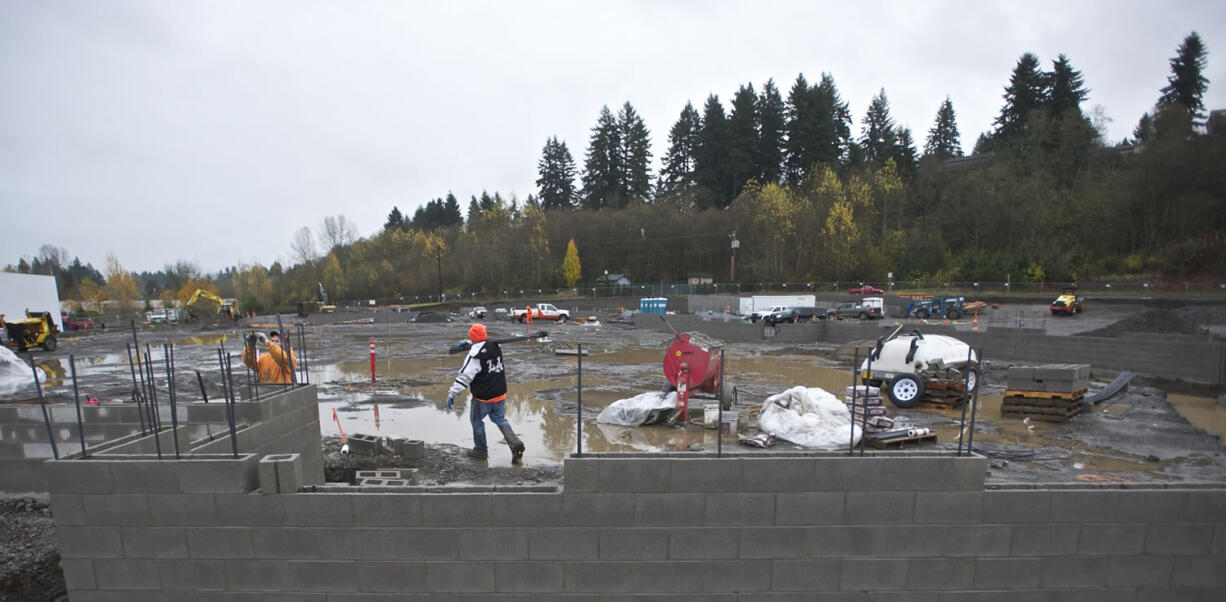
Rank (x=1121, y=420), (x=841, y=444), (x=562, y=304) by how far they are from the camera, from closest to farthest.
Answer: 1. (x=841, y=444)
2. (x=1121, y=420)
3. (x=562, y=304)

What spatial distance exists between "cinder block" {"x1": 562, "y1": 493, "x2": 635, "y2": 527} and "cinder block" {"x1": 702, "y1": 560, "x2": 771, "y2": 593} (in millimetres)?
731

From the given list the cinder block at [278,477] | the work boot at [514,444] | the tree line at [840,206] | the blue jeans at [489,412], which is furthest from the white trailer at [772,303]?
the cinder block at [278,477]

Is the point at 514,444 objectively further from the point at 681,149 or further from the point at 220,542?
the point at 681,149

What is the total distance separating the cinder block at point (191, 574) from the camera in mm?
3807

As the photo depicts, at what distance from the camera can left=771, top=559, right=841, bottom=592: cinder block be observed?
388 centimetres

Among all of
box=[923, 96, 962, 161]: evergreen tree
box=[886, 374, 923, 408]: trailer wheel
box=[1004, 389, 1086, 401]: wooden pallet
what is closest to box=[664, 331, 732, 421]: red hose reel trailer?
box=[886, 374, 923, 408]: trailer wheel

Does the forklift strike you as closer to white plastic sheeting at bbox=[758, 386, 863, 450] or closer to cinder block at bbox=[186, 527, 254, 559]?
cinder block at bbox=[186, 527, 254, 559]

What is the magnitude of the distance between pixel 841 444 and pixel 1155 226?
153 ft

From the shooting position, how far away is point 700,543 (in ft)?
12.7

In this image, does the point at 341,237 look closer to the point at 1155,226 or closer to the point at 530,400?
the point at 530,400

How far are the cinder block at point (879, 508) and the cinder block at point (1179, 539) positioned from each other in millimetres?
1872

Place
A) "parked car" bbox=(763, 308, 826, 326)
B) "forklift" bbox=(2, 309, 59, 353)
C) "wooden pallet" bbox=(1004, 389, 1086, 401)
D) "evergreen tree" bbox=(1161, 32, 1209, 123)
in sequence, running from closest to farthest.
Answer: "wooden pallet" bbox=(1004, 389, 1086, 401)
"forklift" bbox=(2, 309, 59, 353)
"parked car" bbox=(763, 308, 826, 326)
"evergreen tree" bbox=(1161, 32, 1209, 123)

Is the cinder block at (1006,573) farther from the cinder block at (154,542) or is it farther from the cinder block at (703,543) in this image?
the cinder block at (154,542)

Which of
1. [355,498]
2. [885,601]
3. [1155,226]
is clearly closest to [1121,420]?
[885,601]
